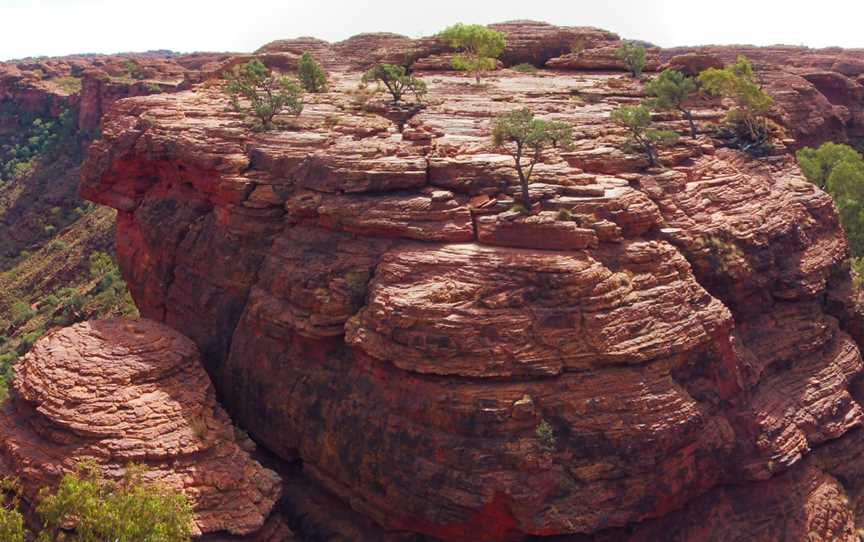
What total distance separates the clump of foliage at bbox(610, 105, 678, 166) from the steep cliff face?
73cm

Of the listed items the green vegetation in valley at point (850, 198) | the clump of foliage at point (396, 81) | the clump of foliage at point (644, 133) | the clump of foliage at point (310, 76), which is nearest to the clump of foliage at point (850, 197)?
the green vegetation in valley at point (850, 198)

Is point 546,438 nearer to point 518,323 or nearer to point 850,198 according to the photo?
point 518,323

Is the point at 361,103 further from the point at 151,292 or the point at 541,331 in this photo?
the point at 541,331

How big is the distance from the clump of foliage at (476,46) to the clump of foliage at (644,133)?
71.3ft

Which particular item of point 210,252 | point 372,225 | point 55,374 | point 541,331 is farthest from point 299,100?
point 541,331

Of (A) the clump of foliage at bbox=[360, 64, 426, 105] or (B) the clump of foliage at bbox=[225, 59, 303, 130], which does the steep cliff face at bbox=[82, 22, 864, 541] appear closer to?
(B) the clump of foliage at bbox=[225, 59, 303, 130]

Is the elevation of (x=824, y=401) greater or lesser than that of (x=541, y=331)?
lesser

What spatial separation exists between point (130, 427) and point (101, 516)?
4976mm

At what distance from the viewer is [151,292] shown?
37375 millimetres

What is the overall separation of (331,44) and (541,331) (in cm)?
5124

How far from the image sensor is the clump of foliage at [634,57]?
5350 cm

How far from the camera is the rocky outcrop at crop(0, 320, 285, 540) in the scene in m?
25.0

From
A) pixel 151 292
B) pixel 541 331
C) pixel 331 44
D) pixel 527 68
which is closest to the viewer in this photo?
pixel 541 331

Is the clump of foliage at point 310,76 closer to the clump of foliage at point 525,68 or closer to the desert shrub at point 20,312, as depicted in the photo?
the clump of foliage at point 525,68
